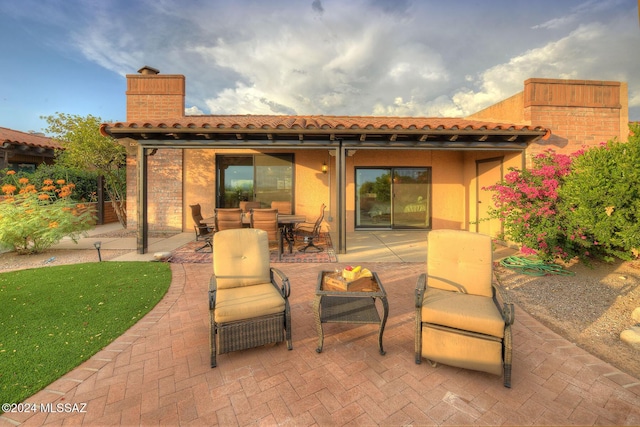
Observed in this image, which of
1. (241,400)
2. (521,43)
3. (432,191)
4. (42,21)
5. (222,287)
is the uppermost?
(42,21)

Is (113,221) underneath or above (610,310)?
above

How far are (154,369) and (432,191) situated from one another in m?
9.43

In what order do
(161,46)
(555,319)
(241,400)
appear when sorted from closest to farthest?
(241,400)
(555,319)
(161,46)

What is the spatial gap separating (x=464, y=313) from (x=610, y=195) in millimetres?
3813

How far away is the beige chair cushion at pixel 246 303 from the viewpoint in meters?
2.42

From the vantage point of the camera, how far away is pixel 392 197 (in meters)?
9.63

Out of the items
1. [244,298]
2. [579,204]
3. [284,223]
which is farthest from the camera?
[284,223]

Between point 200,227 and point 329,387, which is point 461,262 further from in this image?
point 200,227

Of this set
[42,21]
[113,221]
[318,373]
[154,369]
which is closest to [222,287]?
[154,369]

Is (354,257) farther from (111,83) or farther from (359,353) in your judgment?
(111,83)

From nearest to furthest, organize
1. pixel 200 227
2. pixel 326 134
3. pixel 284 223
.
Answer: pixel 326 134
pixel 284 223
pixel 200 227

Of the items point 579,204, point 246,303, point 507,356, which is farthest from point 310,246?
point 579,204

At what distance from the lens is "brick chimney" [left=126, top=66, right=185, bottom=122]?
9.14 metres

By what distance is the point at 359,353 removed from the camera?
2.55 meters
